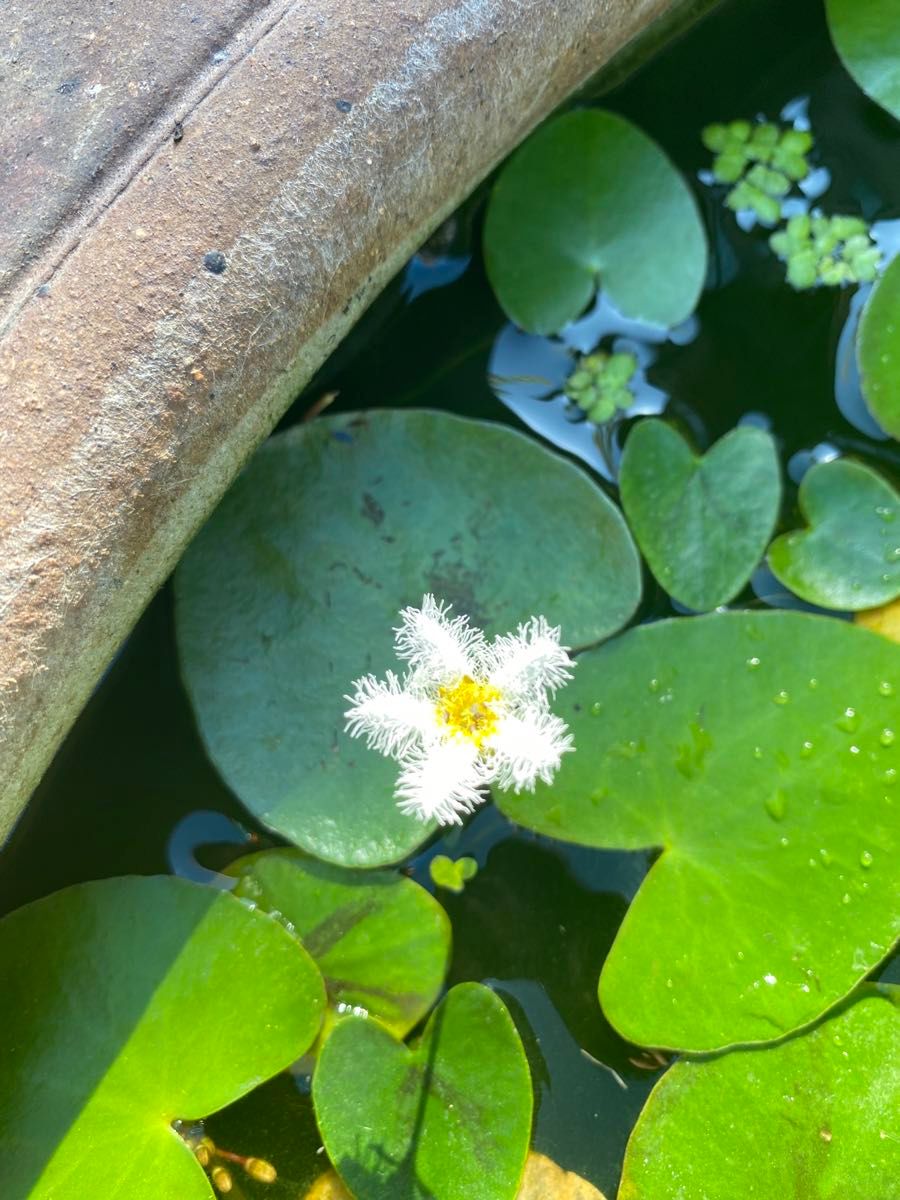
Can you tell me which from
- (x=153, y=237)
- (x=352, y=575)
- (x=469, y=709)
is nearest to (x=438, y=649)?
(x=469, y=709)

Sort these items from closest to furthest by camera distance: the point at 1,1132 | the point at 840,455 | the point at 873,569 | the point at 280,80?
the point at 280,80 → the point at 1,1132 → the point at 873,569 → the point at 840,455

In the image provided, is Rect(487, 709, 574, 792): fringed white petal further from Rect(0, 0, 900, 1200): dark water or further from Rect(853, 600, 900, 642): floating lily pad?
Rect(853, 600, 900, 642): floating lily pad

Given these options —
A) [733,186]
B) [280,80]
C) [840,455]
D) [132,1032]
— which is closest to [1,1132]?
[132,1032]

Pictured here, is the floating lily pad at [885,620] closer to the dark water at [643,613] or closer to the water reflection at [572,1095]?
the dark water at [643,613]

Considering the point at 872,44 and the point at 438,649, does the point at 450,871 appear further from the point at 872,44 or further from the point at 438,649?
the point at 872,44

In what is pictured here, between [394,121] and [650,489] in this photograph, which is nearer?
[394,121]

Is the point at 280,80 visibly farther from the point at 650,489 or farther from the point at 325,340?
the point at 650,489

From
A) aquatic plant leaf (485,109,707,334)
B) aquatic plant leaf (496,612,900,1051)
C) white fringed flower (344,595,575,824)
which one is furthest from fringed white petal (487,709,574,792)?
aquatic plant leaf (485,109,707,334)
